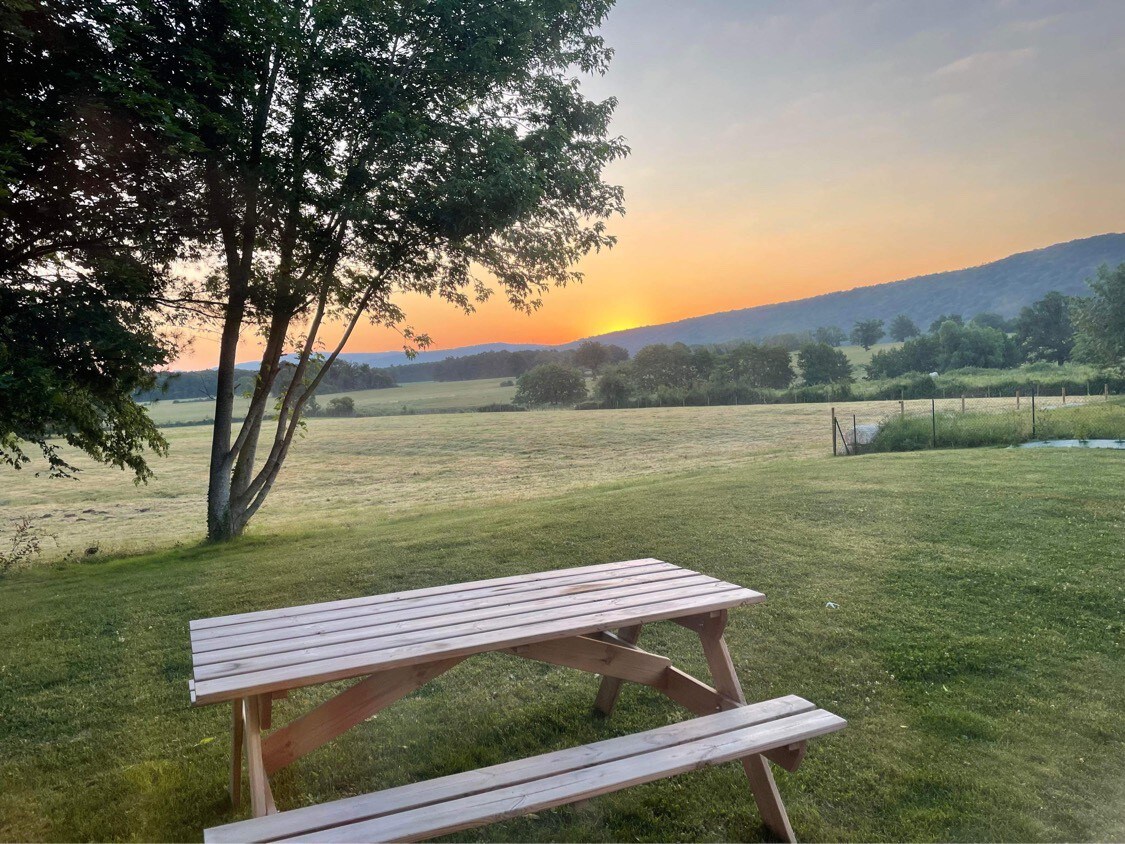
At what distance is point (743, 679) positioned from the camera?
4.38m

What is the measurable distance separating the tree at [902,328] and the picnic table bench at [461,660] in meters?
71.2

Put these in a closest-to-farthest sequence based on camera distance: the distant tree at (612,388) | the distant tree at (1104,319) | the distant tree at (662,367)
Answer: the distant tree at (1104,319)
the distant tree at (612,388)
the distant tree at (662,367)

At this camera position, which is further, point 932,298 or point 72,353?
point 932,298

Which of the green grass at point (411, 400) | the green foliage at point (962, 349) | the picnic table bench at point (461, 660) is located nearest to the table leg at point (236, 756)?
the picnic table bench at point (461, 660)

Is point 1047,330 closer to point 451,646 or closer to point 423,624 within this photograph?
point 423,624

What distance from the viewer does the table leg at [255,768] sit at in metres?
2.33

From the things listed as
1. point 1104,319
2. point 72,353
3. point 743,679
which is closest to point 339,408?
point 72,353

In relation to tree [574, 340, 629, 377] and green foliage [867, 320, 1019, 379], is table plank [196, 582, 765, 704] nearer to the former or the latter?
green foliage [867, 320, 1019, 379]

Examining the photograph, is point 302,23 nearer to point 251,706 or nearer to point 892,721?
point 251,706

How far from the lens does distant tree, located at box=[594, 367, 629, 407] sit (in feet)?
191

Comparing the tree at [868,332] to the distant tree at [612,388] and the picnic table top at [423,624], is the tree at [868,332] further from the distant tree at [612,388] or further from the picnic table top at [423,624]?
the picnic table top at [423,624]

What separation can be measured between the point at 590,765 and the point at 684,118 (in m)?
16.4

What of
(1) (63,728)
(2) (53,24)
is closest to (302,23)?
(2) (53,24)

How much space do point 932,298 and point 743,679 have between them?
79752 millimetres
